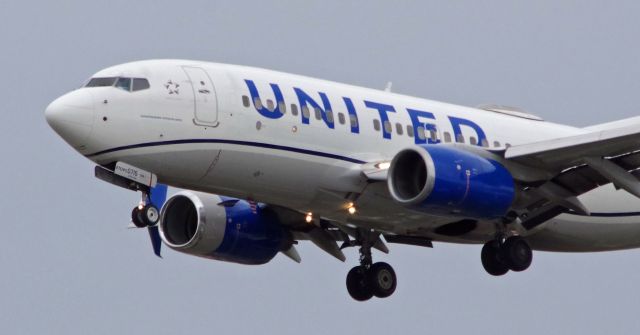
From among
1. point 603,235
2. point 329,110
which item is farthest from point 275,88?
point 603,235

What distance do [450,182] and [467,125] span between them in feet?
15.7

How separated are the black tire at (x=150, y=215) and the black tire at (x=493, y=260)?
7.97 meters

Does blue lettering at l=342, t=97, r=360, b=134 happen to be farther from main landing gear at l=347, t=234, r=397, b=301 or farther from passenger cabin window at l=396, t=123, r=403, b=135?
main landing gear at l=347, t=234, r=397, b=301

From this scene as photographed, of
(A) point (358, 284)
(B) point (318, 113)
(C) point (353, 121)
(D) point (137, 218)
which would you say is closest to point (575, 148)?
(C) point (353, 121)

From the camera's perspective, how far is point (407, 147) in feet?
134

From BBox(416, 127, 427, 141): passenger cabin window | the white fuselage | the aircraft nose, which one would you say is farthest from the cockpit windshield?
BBox(416, 127, 427, 141): passenger cabin window

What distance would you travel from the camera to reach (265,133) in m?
40.8

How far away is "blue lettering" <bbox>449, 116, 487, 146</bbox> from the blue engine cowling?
3.01 meters

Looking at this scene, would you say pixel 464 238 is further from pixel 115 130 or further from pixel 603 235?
pixel 115 130

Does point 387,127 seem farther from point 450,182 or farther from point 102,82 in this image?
point 102,82

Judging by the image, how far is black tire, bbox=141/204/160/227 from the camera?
131 feet

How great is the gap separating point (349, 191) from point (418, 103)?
3555 millimetres

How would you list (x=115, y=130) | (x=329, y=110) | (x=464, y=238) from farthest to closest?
1. (x=464, y=238)
2. (x=329, y=110)
3. (x=115, y=130)

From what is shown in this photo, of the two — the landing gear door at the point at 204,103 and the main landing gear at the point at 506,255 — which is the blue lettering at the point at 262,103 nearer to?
the landing gear door at the point at 204,103
